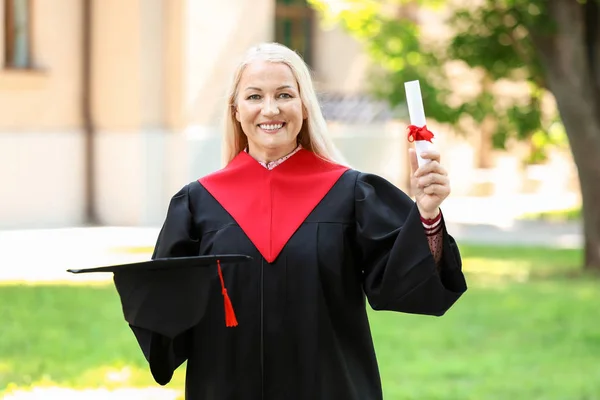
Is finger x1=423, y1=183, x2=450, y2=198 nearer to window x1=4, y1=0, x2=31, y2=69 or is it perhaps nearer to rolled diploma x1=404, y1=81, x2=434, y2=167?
rolled diploma x1=404, y1=81, x2=434, y2=167

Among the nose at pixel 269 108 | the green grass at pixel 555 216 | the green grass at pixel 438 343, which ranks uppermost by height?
the nose at pixel 269 108

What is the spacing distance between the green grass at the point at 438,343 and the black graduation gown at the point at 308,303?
4206mm

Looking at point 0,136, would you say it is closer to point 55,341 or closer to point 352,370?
point 55,341

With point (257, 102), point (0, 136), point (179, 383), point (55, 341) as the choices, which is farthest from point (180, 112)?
point (257, 102)

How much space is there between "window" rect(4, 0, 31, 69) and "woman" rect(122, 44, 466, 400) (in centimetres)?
1461

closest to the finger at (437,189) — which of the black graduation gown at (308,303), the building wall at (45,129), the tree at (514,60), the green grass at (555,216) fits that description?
the black graduation gown at (308,303)

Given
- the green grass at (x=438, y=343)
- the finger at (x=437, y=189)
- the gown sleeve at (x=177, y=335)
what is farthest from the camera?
the green grass at (x=438, y=343)

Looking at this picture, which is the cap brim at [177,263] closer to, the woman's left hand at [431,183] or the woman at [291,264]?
the woman at [291,264]

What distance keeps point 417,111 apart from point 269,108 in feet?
1.44

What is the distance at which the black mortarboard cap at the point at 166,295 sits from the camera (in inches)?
137

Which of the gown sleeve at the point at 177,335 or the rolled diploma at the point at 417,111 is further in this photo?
the gown sleeve at the point at 177,335

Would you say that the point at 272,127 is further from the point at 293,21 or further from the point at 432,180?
the point at 293,21

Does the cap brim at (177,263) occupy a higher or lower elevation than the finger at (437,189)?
lower

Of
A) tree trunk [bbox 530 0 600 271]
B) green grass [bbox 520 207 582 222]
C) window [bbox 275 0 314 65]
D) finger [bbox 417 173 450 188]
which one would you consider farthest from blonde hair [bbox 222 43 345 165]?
window [bbox 275 0 314 65]
